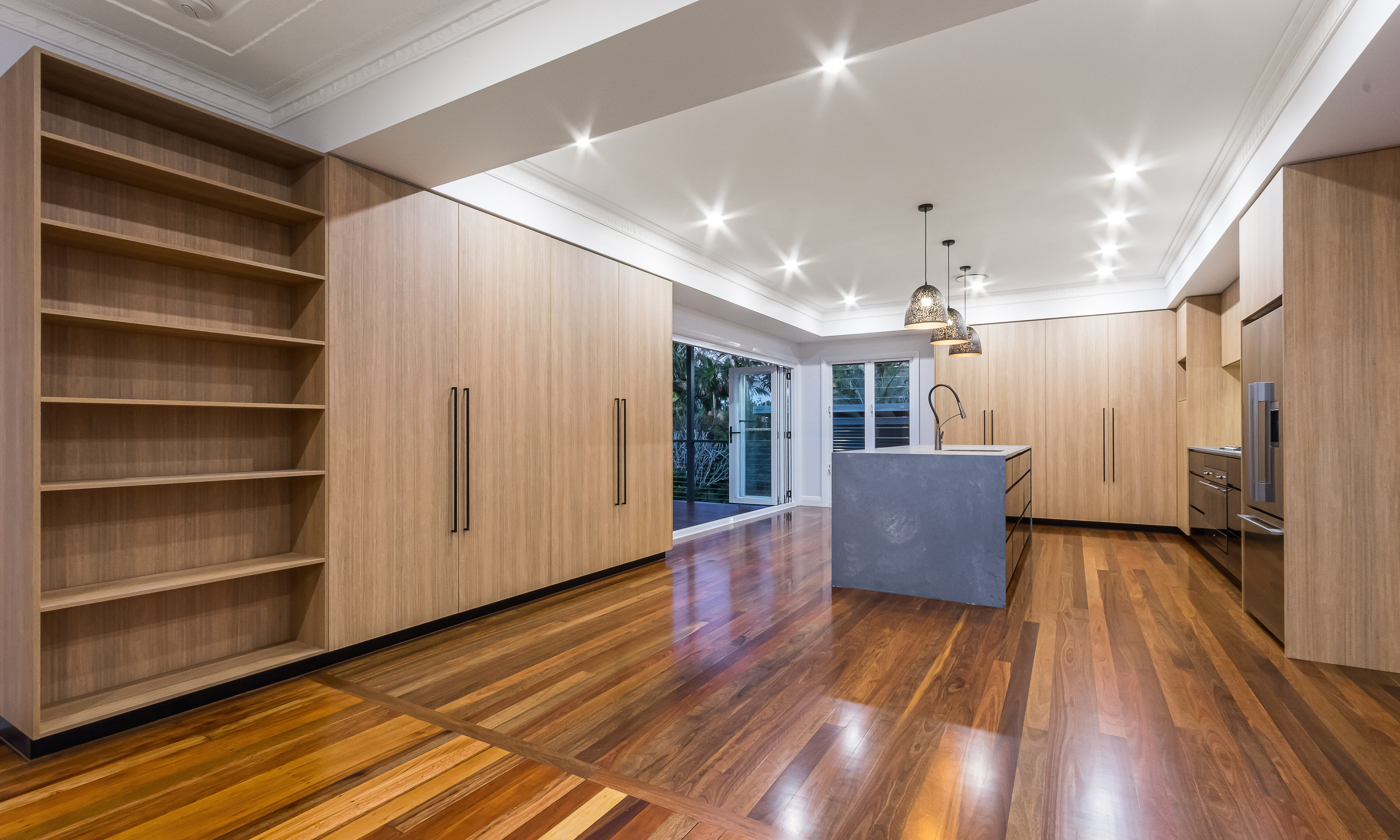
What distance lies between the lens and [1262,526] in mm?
3250

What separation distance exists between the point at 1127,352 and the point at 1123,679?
5.09m

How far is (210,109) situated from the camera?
2820 mm

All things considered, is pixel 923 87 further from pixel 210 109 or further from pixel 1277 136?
pixel 210 109

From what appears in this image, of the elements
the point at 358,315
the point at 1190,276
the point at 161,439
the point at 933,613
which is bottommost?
the point at 933,613

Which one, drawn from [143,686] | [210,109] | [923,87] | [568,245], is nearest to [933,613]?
[923,87]

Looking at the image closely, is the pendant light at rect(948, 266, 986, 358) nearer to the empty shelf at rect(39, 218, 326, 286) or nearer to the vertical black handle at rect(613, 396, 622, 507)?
the vertical black handle at rect(613, 396, 622, 507)

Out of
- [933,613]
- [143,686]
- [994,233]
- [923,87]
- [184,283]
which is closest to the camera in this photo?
[143,686]

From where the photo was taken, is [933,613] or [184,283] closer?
[184,283]

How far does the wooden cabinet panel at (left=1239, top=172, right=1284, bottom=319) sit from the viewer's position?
3021 mm

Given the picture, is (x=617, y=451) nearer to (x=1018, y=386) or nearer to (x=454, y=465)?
(x=454, y=465)

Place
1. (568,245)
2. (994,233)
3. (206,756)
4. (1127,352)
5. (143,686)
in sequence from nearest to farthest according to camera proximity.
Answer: (206,756), (143,686), (568,245), (994,233), (1127,352)

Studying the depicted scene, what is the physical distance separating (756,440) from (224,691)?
677cm

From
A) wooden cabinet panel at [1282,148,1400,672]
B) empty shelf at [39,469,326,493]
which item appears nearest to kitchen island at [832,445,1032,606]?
wooden cabinet panel at [1282,148,1400,672]

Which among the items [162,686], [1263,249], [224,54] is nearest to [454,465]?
[162,686]
